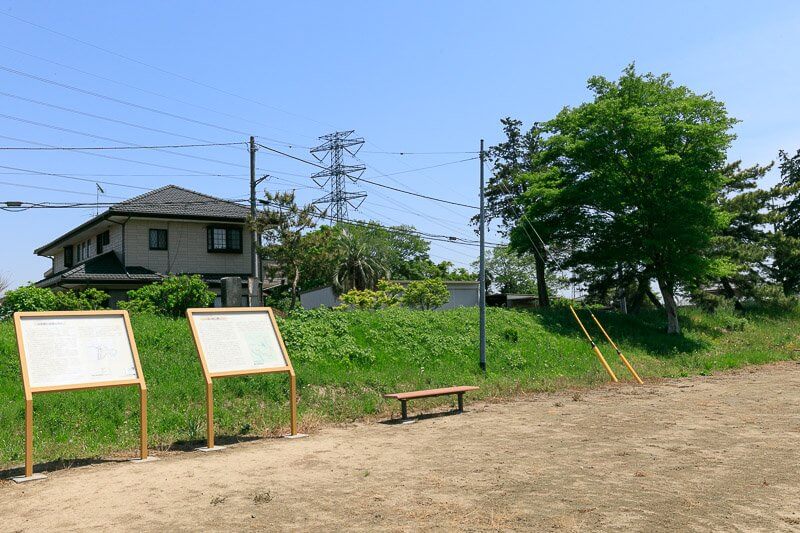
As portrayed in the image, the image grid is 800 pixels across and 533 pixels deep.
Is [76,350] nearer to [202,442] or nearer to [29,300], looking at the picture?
[202,442]

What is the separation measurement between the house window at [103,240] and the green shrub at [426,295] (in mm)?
14616

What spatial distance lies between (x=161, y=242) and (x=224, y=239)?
3039mm

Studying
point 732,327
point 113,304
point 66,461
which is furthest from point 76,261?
point 732,327

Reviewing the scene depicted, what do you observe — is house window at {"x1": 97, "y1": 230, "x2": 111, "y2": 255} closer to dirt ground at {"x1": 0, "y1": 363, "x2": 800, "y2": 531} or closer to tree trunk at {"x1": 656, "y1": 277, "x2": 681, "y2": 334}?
dirt ground at {"x1": 0, "y1": 363, "x2": 800, "y2": 531}

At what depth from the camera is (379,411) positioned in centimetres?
1507

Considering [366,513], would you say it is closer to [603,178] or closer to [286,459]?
[286,459]

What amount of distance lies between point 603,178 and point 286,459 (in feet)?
77.6

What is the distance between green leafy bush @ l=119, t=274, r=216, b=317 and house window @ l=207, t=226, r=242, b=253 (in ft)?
42.8

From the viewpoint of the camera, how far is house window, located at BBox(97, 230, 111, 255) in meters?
33.9

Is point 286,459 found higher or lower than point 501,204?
lower

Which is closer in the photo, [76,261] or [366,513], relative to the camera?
[366,513]

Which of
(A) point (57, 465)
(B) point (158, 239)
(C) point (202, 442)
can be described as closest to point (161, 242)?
(B) point (158, 239)

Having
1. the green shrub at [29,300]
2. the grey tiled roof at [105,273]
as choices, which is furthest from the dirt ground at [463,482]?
the grey tiled roof at [105,273]

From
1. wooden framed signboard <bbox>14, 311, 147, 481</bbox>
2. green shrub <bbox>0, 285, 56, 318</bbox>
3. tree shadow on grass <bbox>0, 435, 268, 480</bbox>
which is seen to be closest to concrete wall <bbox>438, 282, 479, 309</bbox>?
green shrub <bbox>0, 285, 56, 318</bbox>
